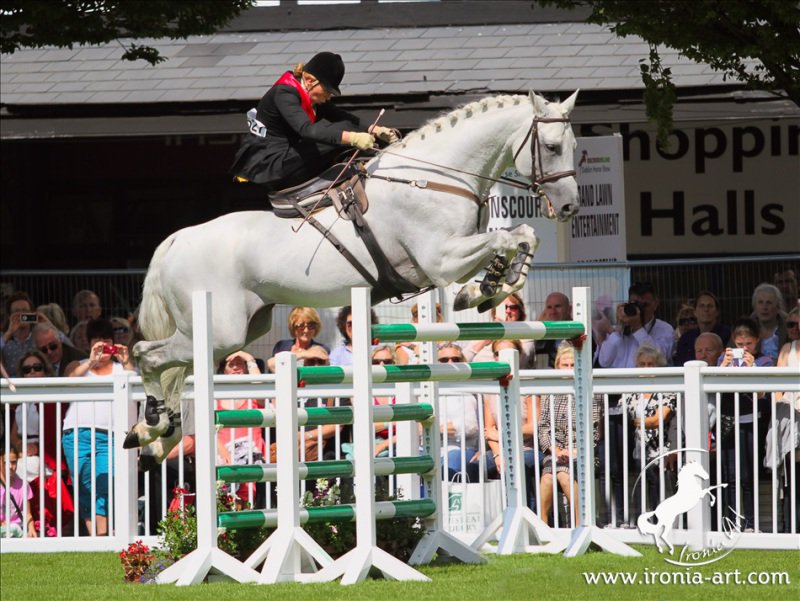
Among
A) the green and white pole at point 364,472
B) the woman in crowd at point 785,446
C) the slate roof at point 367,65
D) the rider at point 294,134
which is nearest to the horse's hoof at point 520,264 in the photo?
the green and white pole at point 364,472

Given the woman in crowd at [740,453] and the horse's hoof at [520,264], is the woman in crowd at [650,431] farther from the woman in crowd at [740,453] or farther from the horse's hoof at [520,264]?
the horse's hoof at [520,264]

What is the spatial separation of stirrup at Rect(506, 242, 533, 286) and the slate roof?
6.53 metres

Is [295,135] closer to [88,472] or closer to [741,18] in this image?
[88,472]

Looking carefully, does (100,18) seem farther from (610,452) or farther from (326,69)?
(610,452)

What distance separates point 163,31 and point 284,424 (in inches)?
300

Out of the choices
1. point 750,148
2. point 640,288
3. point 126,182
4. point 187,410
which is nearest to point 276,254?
point 187,410

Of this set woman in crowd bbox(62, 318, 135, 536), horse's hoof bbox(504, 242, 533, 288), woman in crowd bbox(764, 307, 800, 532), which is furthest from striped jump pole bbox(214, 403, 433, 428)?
woman in crowd bbox(764, 307, 800, 532)

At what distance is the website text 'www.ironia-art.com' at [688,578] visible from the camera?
7.73 meters

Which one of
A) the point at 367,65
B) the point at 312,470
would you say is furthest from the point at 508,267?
the point at 367,65

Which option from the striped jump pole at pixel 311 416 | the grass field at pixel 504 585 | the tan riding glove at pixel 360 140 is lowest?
the grass field at pixel 504 585

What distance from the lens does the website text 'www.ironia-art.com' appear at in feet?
25.4

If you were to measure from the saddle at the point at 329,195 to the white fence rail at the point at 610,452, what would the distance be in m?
1.27

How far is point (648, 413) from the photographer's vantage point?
1007cm

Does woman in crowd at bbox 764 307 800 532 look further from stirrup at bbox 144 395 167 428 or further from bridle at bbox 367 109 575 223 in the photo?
stirrup at bbox 144 395 167 428
